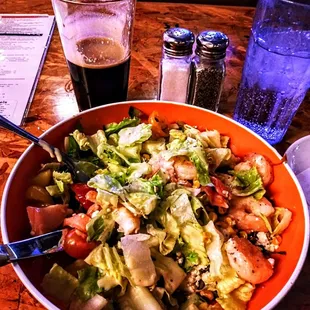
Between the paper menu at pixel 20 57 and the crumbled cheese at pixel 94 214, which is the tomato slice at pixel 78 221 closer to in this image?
the crumbled cheese at pixel 94 214

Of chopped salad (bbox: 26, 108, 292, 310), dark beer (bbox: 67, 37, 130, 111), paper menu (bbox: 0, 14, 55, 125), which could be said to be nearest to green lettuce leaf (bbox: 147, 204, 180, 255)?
chopped salad (bbox: 26, 108, 292, 310)

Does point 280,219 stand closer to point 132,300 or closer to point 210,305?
point 210,305

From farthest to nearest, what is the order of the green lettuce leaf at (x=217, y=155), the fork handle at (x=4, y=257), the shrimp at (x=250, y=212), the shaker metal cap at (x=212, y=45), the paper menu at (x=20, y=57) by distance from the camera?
the paper menu at (x=20, y=57) → the shaker metal cap at (x=212, y=45) → the green lettuce leaf at (x=217, y=155) → the shrimp at (x=250, y=212) → the fork handle at (x=4, y=257)

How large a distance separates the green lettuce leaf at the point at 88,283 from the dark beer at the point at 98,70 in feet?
2.18

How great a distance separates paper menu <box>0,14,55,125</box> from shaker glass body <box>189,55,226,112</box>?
0.67 m

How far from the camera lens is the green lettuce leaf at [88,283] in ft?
2.95

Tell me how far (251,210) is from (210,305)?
0.99ft

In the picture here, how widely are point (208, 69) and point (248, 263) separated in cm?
70

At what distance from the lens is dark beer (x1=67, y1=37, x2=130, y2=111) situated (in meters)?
1.31

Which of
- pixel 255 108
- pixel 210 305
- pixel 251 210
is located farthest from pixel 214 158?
pixel 210 305

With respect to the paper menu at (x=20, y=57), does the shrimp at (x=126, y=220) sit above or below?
above

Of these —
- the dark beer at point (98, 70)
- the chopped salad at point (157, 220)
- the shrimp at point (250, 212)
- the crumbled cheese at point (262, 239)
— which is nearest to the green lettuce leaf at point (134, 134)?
the chopped salad at point (157, 220)

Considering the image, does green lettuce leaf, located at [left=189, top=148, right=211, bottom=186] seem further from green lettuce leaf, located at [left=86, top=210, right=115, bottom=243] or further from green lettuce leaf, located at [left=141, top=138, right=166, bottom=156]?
green lettuce leaf, located at [left=86, top=210, right=115, bottom=243]

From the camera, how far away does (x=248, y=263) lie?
Answer: 3.10ft
